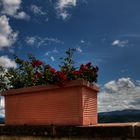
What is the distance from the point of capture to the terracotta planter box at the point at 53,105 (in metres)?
11.3

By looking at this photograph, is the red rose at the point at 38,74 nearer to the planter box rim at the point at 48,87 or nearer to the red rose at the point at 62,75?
the planter box rim at the point at 48,87

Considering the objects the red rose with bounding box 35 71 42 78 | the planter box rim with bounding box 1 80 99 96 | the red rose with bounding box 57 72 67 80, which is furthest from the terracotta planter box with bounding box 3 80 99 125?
the red rose with bounding box 35 71 42 78

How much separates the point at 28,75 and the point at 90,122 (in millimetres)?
3453

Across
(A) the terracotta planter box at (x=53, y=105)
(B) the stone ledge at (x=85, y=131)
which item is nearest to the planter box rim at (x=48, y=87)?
(A) the terracotta planter box at (x=53, y=105)

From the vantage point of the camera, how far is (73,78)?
1195cm

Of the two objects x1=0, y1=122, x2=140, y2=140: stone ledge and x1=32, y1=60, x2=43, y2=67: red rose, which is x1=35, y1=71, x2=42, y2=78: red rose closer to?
x1=32, y1=60, x2=43, y2=67: red rose

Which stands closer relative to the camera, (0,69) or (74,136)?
(74,136)

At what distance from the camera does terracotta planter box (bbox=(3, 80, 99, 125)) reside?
11.3 meters

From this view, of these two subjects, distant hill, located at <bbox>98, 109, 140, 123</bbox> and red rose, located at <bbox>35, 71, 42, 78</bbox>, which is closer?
red rose, located at <bbox>35, 71, 42, 78</bbox>

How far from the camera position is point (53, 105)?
39.1ft

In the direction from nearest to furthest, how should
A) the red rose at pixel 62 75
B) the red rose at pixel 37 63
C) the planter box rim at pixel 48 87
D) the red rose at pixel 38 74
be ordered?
1. the planter box rim at pixel 48 87
2. the red rose at pixel 62 75
3. the red rose at pixel 38 74
4. the red rose at pixel 37 63

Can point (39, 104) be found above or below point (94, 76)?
below

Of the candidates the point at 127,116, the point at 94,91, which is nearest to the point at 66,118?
the point at 94,91

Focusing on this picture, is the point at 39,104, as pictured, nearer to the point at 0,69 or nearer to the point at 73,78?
the point at 73,78
